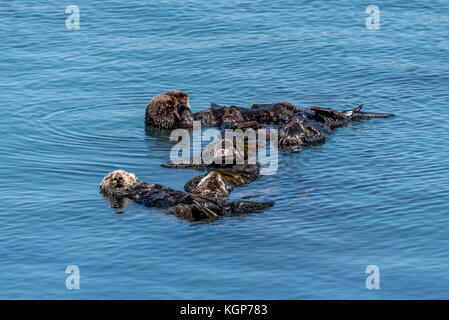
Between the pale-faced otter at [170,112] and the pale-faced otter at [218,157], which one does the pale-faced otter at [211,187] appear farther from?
the pale-faced otter at [170,112]

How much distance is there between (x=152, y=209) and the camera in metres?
12.0

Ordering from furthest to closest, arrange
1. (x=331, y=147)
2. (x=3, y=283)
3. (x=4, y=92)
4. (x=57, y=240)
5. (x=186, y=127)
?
(x=4, y=92) < (x=186, y=127) < (x=331, y=147) < (x=57, y=240) < (x=3, y=283)

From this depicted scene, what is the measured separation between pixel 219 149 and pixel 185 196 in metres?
2.36

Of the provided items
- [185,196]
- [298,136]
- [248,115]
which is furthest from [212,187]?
[248,115]

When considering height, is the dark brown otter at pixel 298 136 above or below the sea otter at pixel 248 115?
below

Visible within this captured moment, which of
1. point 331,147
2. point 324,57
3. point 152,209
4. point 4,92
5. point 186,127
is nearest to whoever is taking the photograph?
point 152,209

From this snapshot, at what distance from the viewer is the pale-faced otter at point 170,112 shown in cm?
1688

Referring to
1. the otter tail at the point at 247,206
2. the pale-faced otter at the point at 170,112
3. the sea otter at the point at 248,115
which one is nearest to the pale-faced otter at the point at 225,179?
the otter tail at the point at 247,206

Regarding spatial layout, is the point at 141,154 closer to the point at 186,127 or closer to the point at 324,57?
the point at 186,127

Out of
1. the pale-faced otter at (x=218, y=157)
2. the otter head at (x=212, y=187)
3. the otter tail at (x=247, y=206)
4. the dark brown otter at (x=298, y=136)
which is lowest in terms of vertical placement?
the otter tail at (x=247, y=206)

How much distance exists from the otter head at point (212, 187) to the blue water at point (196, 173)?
1.43 ft

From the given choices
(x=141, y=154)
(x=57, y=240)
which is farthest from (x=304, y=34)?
(x=57, y=240)

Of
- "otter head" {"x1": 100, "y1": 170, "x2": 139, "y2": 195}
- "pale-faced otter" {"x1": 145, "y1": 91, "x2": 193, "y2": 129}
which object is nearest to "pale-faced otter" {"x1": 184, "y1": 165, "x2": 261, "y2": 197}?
"otter head" {"x1": 100, "y1": 170, "x2": 139, "y2": 195}

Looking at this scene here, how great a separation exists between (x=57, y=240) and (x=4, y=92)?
9.96m
